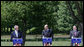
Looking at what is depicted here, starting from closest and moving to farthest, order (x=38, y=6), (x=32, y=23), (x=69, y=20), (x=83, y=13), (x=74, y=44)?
(x=83, y=13)
(x=74, y=44)
(x=38, y=6)
(x=32, y=23)
(x=69, y=20)

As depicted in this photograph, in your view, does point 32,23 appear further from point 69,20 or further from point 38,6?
point 69,20

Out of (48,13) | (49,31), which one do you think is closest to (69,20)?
(48,13)

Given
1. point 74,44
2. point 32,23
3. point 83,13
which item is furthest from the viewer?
point 32,23

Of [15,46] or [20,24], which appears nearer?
[15,46]

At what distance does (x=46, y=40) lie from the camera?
1558cm

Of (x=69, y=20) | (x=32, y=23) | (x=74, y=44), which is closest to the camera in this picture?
(x=74, y=44)

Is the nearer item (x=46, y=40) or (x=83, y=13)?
(x=83, y=13)

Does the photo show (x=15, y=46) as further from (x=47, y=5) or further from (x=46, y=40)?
(x=47, y=5)

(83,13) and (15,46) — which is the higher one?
(83,13)

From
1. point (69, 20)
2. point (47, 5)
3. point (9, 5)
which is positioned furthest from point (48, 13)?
point (69, 20)

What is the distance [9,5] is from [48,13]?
3.49 meters

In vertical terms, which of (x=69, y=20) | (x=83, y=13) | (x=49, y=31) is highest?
(x=83, y=13)

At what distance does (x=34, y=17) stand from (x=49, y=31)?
26.3ft

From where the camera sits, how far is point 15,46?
15625 mm
